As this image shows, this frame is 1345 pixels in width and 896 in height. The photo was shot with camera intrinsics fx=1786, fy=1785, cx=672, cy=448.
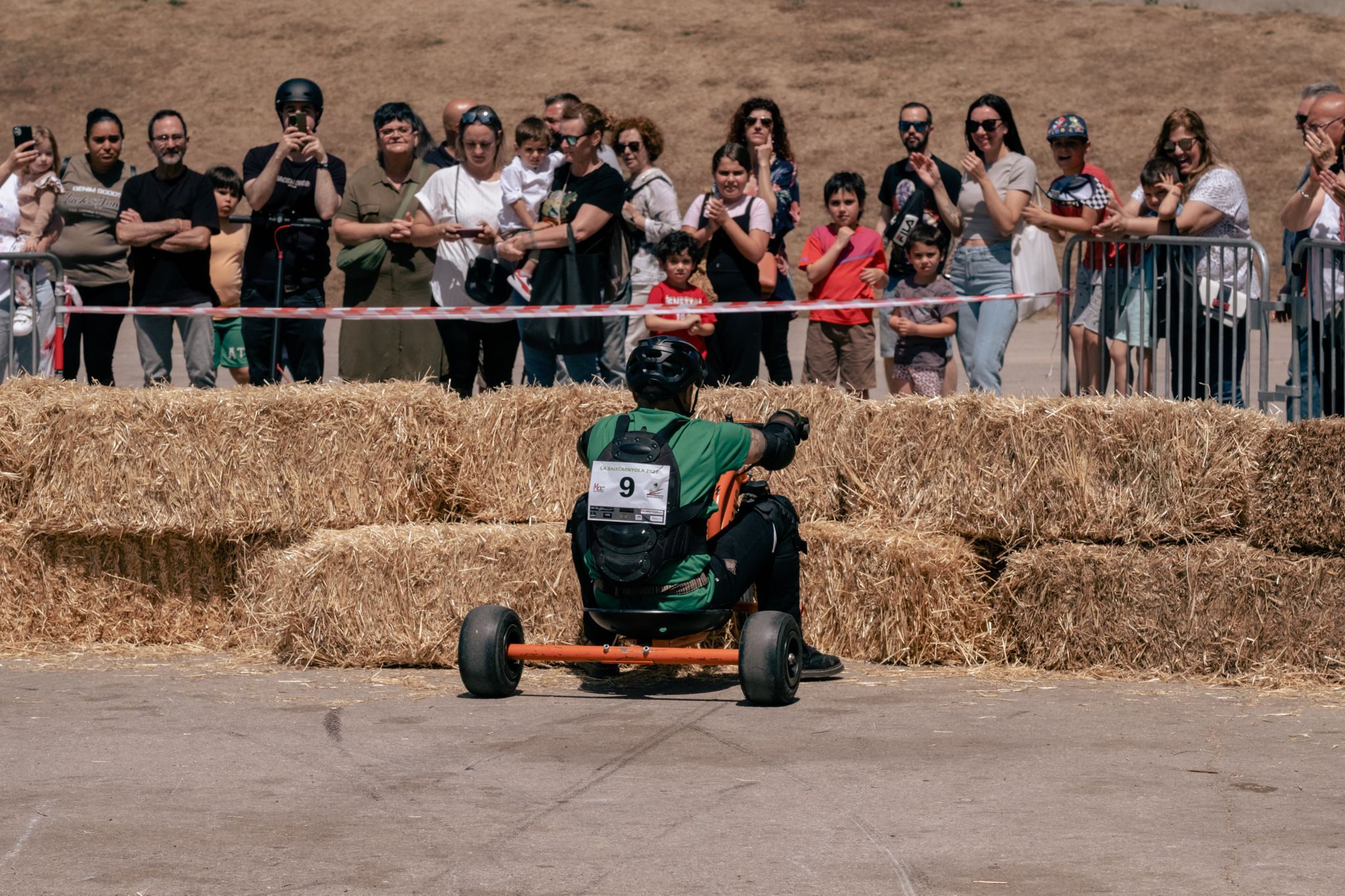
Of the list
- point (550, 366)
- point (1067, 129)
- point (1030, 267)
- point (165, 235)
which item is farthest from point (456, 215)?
point (1067, 129)

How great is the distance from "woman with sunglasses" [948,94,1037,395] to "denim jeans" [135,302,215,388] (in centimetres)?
463

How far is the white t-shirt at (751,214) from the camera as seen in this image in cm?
1070

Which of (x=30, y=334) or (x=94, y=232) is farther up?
(x=94, y=232)

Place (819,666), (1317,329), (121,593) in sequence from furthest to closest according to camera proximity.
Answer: (121,593)
(1317,329)
(819,666)

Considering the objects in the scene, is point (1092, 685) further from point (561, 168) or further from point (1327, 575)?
point (561, 168)

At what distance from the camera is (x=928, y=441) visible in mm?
8305

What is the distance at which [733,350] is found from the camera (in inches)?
411

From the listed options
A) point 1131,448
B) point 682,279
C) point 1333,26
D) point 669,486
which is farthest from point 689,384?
point 1333,26

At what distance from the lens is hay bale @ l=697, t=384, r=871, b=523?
28.0 ft

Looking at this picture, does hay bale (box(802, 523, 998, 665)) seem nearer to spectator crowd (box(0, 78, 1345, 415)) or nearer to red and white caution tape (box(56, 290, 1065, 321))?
spectator crowd (box(0, 78, 1345, 415))

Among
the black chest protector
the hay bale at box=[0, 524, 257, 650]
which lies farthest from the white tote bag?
the hay bale at box=[0, 524, 257, 650]

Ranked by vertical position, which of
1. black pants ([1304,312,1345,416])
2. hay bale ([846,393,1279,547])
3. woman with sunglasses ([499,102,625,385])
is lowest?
hay bale ([846,393,1279,547])

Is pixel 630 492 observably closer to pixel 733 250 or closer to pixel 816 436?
pixel 816 436

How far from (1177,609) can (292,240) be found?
5731 millimetres
